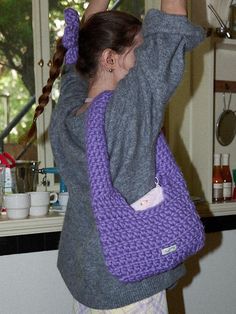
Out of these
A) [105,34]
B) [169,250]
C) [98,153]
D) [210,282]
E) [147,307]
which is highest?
[105,34]

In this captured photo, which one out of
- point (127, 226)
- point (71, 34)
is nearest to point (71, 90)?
→ point (71, 34)

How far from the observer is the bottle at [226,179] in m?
1.48

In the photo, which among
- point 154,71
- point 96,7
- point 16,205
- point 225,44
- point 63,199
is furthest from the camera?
point 225,44

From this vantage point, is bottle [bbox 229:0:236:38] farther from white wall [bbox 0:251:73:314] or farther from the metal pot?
white wall [bbox 0:251:73:314]

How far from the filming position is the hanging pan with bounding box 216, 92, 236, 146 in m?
1.52

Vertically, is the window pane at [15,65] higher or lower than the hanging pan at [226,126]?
higher

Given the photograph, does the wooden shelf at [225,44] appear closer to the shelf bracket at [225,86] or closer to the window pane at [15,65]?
the shelf bracket at [225,86]

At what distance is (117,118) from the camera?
761mm

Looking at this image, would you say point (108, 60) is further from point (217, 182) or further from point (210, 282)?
point (210, 282)

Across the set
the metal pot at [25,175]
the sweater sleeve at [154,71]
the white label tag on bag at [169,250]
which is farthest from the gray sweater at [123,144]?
the metal pot at [25,175]

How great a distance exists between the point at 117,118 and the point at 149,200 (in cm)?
17

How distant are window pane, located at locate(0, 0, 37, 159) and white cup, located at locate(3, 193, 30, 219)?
0.30 meters

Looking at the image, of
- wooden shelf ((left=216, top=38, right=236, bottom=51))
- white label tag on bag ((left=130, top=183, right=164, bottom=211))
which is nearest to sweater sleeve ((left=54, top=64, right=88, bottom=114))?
white label tag on bag ((left=130, top=183, right=164, bottom=211))

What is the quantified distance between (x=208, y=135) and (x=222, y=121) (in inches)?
6.6
